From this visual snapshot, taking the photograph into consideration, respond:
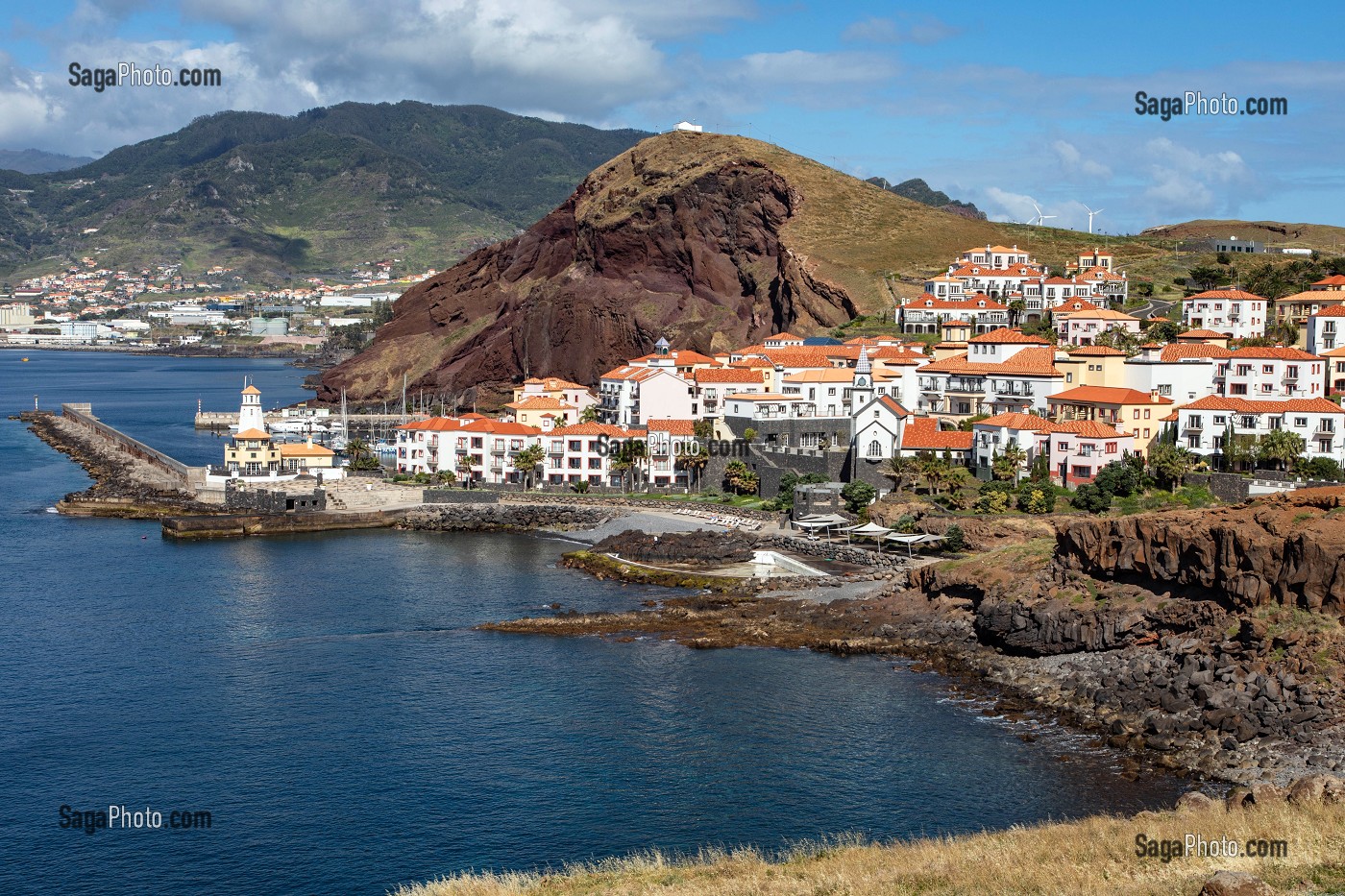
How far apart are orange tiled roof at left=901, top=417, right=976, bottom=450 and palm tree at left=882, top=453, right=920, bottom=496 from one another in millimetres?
1713

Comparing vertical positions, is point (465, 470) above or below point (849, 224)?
below

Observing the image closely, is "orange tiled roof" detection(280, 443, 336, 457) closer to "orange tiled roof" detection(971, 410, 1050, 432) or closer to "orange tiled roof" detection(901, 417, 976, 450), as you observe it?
"orange tiled roof" detection(901, 417, 976, 450)

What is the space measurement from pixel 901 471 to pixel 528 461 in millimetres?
25296

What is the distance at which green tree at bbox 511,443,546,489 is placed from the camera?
289 ft

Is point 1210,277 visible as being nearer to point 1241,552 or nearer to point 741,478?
point 741,478

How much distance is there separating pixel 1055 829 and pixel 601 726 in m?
16.2

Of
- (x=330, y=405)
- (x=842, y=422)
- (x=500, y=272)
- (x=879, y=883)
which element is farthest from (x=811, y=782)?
(x=500, y=272)

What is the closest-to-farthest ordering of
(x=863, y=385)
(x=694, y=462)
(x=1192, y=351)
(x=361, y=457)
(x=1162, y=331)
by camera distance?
(x=1192, y=351) → (x=863, y=385) → (x=694, y=462) → (x=1162, y=331) → (x=361, y=457)

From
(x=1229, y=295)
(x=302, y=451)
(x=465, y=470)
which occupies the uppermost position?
(x=1229, y=295)

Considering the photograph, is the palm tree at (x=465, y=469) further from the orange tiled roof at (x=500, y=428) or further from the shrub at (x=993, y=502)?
the shrub at (x=993, y=502)

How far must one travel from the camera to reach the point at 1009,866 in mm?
26781

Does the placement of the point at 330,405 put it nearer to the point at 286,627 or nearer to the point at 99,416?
the point at 99,416

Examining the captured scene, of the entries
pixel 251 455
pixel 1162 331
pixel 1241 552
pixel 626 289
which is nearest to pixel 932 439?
pixel 1162 331

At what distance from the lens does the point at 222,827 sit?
115ft
